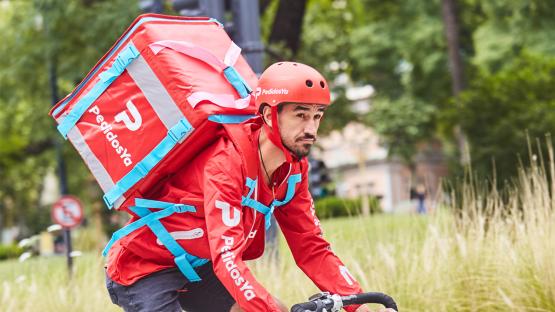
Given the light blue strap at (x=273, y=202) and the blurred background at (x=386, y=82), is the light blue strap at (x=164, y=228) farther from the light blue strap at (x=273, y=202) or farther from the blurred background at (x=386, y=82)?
the blurred background at (x=386, y=82)

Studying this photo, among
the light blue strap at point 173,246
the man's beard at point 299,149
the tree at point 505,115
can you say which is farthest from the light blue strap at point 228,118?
the tree at point 505,115

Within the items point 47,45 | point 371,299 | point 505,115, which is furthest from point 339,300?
point 47,45

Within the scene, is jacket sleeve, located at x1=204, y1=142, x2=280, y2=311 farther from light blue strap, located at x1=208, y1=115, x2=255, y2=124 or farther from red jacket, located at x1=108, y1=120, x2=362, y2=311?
light blue strap, located at x1=208, y1=115, x2=255, y2=124

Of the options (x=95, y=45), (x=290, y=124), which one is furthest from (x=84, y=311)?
(x=95, y=45)

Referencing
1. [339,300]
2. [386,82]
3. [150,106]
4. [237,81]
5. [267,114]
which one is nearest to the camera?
[339,300]

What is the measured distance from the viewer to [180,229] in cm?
369

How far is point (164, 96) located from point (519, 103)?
36.3 ft

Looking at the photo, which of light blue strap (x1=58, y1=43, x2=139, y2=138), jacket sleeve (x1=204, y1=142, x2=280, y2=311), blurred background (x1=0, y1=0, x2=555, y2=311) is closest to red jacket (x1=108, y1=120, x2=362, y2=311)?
jacket sleeve (x1=204, y1=142, x2=280, y2=311)

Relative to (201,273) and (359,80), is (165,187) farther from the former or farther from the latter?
(359,80)

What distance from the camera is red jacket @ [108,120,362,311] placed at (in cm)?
335

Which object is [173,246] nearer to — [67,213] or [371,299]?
[371,299]

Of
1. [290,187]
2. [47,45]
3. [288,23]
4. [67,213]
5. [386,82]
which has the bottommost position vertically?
[67,213]

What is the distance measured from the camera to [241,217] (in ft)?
11.4

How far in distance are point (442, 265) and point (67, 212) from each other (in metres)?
5.12
